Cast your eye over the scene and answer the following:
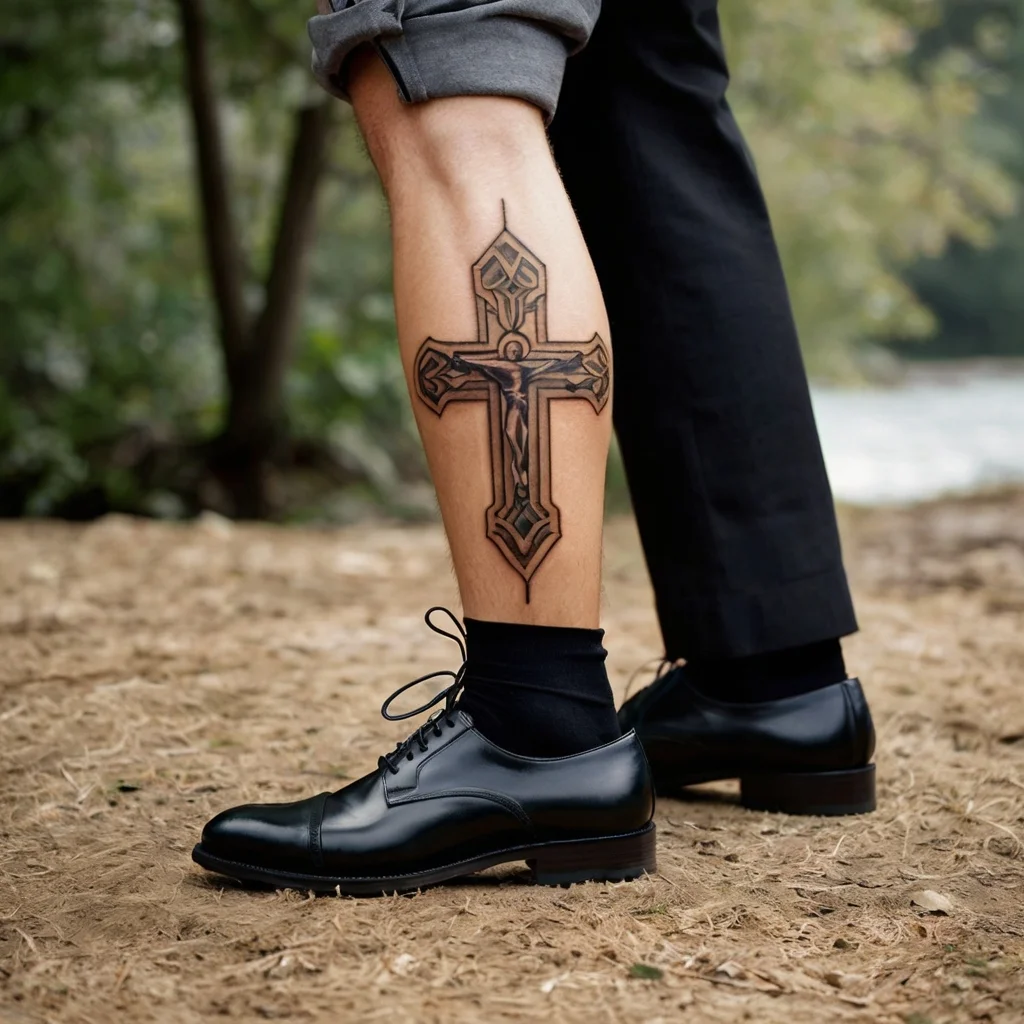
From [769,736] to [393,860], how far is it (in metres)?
0.54

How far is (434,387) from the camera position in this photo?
49.2 inches

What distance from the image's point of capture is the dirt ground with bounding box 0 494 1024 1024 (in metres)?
1.03

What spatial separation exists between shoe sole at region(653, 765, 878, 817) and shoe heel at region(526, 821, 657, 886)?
33 cm

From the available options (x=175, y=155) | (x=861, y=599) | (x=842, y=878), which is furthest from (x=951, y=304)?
(x=842, y=878)

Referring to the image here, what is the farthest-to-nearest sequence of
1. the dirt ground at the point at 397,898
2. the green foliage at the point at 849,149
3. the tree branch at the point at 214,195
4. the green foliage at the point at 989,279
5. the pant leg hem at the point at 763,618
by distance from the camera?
the green foliage at the point at 989,279, the green foliage at the point at 849,149, the tree branch at the point at 214,195, the pant leg hem at the point at 763,618, the dirt ground at the point at 397,898

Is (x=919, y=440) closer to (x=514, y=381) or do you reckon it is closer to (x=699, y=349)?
(x=699, y=349)

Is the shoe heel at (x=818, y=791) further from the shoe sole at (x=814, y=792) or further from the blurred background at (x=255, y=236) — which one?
the blurred background at (x=255, y=236)

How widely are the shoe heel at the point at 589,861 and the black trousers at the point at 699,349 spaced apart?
0.33 meters

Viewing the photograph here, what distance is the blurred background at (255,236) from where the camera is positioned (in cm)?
526

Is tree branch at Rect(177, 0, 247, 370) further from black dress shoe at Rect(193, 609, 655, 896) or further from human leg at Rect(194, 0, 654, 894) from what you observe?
black dress shoe at Rect(193, 609, 655, 896)

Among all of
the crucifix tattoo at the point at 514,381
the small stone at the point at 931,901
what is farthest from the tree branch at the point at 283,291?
the small stone at the point at 931,901

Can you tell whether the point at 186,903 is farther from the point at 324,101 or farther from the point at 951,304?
the point at 951,304

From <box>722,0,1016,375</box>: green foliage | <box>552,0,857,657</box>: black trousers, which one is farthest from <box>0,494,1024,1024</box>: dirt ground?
<box>722,0,1016,375</box>: green foliage

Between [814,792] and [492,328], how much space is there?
0.74 metres
